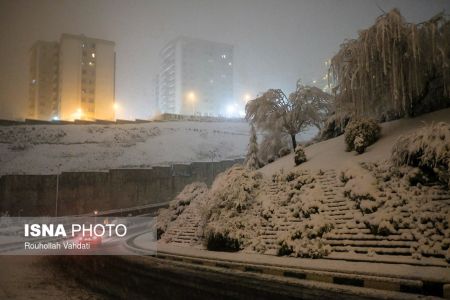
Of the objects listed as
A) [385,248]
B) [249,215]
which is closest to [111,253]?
[249,215]

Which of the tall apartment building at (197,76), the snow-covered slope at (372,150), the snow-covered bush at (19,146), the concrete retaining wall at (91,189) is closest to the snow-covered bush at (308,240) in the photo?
the snow-covered slope at (372,150)

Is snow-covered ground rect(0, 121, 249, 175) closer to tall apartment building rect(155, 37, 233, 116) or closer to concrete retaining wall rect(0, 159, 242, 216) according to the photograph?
concrete retaining wall rect(0, 159, 242, 216)

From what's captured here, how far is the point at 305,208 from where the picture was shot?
14641 mm

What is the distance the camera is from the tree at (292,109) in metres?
28.7

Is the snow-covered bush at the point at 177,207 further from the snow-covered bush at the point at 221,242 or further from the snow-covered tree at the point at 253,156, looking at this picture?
the snow-covered bush at the point at 221,242

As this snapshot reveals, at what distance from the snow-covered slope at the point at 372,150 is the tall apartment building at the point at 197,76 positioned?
116 m

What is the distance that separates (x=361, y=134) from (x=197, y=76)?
5128 inches

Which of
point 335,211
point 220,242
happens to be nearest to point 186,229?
point 220,242

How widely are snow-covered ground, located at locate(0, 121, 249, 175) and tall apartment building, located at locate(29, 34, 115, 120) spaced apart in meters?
35.3

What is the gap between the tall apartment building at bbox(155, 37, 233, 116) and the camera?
14125 cm

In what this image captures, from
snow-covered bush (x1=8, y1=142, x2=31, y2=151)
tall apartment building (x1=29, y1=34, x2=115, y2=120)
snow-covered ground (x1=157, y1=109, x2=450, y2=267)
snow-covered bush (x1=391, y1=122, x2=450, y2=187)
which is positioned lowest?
snow-covered ground (x1=157, y1=109, x2=450, y2=267)

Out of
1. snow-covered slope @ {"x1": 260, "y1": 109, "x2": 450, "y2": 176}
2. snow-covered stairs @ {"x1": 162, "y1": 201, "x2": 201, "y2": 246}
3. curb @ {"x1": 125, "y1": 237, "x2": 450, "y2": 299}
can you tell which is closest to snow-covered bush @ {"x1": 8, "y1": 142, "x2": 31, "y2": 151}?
snow-covered stairs @ {"x1": 162, "y1": 201, "x2": 201, "y2": 246}

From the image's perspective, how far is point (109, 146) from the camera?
48.9m

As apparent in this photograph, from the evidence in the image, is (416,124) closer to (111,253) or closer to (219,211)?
(219,211)
